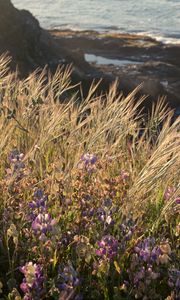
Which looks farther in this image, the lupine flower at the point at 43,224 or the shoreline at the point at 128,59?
the shoreline at the point at 128,59

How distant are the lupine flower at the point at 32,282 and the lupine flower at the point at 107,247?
1.03 ft

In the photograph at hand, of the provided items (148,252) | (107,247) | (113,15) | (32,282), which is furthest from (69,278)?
(113,15)

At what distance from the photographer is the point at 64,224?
129 inches

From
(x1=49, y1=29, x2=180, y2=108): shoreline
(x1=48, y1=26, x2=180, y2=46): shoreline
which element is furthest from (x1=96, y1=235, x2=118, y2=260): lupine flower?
(x1=48, y1=26, x2=180, y2=46): shoreline

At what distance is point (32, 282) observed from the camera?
2660 mm

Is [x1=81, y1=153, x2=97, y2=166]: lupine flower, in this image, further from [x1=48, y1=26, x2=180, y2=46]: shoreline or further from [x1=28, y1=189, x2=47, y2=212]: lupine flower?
[x1=48, y1=26, x2=180, y2=46]: shoreline

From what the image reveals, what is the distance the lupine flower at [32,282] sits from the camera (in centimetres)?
264

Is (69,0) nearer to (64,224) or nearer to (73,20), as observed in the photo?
(73,20)

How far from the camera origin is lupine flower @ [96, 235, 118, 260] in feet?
9.32

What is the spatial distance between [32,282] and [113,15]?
45.3 m

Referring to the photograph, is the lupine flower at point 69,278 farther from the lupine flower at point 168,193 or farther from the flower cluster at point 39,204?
the lupine flower at point 168,193

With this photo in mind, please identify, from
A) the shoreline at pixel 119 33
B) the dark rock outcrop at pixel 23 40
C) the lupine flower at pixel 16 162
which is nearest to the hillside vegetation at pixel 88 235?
the lupine flower at pixel 16 162

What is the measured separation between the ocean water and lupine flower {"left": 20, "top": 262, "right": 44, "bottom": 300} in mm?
29605

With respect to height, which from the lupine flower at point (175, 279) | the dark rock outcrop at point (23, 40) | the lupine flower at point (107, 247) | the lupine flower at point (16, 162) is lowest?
the dark rock outcrop at point (23, 40)
